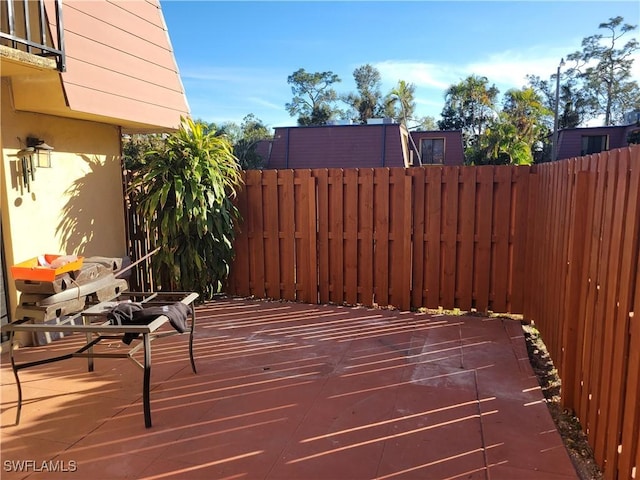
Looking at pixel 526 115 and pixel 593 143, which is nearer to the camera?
pixel 593 143

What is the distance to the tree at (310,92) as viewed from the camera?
42.5 metres

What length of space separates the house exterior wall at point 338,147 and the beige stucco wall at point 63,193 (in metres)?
12.5

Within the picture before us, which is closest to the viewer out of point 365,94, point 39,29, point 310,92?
point 39,29

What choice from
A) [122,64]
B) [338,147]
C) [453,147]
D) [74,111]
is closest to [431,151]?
[453,147]

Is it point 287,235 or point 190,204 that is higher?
point 190,204

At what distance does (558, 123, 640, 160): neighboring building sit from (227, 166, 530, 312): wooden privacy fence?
67.3 ft

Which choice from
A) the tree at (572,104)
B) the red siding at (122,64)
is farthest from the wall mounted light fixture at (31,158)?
the tree at (572,104)

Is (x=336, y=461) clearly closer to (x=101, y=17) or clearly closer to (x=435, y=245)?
(x=435, y=245)

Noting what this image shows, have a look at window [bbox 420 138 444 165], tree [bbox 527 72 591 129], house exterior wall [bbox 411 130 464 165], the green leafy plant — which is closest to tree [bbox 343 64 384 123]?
tree [bbox 527 72 591 129]

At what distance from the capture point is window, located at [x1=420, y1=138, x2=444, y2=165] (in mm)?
23750

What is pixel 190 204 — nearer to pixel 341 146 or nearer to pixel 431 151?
pixel 341 146

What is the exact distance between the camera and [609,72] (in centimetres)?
3544

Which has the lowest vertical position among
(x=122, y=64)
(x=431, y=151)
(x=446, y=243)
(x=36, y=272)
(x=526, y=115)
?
(x=446, y=243)

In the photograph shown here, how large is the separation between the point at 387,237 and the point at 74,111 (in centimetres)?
359
